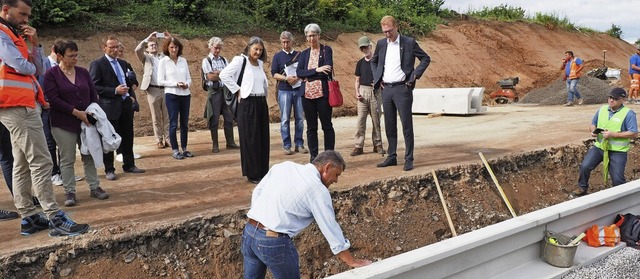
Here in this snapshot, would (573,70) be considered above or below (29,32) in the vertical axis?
below

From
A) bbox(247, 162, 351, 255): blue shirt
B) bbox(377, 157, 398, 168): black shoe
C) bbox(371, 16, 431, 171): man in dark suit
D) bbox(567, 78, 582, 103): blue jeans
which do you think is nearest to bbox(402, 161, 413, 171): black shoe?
bbox(371, 16, 431, 171): man in dark suit

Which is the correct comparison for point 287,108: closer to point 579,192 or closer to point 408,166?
point 408,166

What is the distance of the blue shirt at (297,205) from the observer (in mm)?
3145

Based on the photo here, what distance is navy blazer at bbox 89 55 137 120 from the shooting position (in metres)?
6.28

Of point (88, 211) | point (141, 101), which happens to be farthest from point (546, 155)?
point (141, 101)

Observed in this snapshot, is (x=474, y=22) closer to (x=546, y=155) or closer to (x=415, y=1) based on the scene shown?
(x=415, y=1)

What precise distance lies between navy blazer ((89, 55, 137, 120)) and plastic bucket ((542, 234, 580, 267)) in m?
5.18

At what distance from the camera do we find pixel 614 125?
21.2 feet

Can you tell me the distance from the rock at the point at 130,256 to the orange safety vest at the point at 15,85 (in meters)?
1.48

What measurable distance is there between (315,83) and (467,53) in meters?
18.4

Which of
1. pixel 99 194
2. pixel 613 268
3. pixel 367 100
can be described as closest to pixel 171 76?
pixel 99 194

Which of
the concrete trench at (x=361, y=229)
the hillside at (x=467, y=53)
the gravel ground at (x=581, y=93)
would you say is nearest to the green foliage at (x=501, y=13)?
the hillside at (x=467, y=53)

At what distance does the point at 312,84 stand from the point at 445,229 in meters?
2.59

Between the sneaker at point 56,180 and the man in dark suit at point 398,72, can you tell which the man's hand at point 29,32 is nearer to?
the sneaker at point 56,180
